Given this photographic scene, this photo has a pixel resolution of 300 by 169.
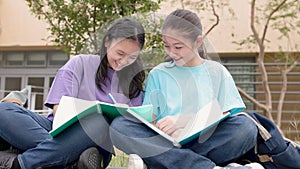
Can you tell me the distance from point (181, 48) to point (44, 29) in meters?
5.24

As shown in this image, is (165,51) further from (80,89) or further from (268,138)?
(268,138)

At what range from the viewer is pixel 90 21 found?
337 cm

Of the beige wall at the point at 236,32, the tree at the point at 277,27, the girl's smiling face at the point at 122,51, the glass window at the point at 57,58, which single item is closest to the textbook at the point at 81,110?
the girl's smiling face at the point at 122,51

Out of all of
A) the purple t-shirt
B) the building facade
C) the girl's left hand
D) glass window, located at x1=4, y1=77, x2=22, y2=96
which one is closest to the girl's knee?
the girl's left hand

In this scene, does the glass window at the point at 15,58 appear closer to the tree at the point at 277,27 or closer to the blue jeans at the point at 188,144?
the tree at the point at 277,27

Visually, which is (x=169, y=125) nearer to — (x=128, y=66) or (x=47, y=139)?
(x=128, y=66)

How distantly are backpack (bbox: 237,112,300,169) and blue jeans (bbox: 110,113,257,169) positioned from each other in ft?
0.15

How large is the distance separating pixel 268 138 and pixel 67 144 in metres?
0.66

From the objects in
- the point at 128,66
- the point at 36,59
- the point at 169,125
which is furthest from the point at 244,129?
the point at 36,59

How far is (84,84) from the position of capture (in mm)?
1530

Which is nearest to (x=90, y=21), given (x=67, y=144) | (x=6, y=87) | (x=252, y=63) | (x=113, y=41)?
(x=113, y=41)

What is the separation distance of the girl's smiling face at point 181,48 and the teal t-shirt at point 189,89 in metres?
0.03

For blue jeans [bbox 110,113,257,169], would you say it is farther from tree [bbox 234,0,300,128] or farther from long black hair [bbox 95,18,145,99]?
tree [bbox 234,0,300,128]

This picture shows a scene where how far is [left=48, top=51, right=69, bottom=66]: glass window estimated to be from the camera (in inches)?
268
